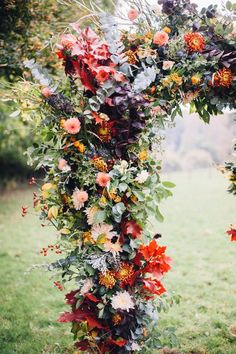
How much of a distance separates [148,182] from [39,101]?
1106 mm

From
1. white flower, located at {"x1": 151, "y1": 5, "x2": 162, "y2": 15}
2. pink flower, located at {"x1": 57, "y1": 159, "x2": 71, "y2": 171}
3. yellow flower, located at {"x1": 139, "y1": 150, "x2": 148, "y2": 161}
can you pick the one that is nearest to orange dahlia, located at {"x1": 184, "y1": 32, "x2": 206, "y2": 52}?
white flower, located at {"x1": 151, "y1": 5, "x2": 162, "y2": 15}

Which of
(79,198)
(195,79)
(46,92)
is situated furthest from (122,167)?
(195,79)

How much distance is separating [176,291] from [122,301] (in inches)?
110

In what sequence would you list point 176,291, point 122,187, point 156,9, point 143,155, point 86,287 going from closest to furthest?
point 122,187 < point 86,287 < point 143,155 < point 156,9 < point 176,291

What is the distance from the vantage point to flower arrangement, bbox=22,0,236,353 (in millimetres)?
2938

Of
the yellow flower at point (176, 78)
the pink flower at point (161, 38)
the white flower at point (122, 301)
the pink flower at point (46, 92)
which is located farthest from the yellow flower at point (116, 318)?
the pink flower at point (161, 38)

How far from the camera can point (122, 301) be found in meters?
2.93

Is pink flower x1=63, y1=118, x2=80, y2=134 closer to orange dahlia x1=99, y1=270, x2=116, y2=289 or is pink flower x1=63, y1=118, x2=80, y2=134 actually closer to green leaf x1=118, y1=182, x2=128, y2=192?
green leaf x1=118, y1=182, x2=128, y2=192

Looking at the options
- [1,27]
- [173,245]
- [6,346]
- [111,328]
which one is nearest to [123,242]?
[111,328]

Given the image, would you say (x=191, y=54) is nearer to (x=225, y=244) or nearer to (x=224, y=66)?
(x=224, y=66)

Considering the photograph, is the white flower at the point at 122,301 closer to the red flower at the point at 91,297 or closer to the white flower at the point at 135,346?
the red flower at the point at 91,297

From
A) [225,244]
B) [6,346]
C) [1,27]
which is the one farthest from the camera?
[225,244]

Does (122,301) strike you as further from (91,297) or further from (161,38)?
(161,38)

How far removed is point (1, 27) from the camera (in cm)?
573
